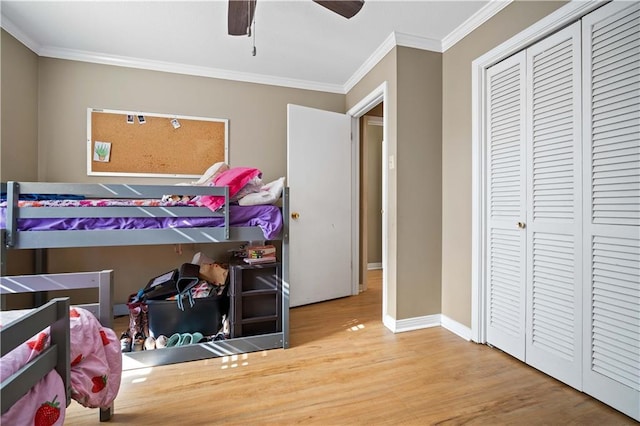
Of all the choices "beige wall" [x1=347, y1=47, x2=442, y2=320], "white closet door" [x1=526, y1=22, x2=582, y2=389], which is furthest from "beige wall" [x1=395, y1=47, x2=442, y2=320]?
"white closet door" [x1=526, y1=22, x2=582, y2=389]

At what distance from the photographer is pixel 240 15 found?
1675 mm

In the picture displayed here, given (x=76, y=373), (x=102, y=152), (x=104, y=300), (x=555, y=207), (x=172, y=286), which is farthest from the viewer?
(x=102, y=152)

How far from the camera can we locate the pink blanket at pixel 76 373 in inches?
32.9

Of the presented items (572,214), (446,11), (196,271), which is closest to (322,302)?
(196,271)

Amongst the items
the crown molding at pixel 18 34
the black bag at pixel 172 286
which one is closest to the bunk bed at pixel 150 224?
the black bag at pixel 172 286

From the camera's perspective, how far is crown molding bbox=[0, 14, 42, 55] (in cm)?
216

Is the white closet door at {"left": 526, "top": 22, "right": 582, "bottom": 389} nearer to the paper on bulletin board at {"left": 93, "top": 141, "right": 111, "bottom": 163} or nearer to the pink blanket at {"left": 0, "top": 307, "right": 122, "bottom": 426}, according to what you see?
the pink blanket at {"left": 0, "top": 307, "right": 122, "bottom": 426}

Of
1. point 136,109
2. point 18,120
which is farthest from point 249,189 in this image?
point 18,120

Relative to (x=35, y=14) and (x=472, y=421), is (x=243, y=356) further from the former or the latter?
(x=35, y=14)

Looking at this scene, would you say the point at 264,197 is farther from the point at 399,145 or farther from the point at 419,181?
the point at 419,181

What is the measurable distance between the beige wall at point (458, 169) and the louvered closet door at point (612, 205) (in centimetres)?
71

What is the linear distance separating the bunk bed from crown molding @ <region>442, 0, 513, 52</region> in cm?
183

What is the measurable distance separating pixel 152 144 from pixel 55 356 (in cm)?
225

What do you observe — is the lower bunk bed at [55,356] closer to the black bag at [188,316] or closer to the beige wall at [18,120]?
the black bag at [188,316]
